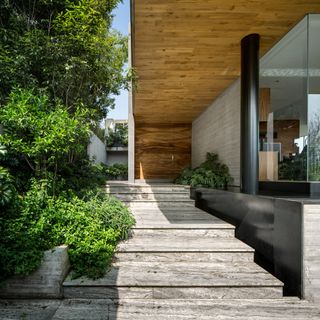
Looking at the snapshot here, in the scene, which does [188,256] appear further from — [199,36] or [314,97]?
[199,36]

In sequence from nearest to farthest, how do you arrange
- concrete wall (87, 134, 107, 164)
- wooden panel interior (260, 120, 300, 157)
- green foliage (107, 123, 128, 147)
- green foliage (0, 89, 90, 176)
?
1. green foliage (0, 89, 90, 176)
2. wooden panel interior (260, 120, 300, 157)
3. concrete wall (87, 134, 107, 164)
4. green foliage (107, 123, 128, 147)

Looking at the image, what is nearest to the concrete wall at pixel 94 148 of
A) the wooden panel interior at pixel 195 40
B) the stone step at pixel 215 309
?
the wooden panel interior at pixel 195 40

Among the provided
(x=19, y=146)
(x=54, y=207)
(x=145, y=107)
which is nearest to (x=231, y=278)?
(x=54, y=207)

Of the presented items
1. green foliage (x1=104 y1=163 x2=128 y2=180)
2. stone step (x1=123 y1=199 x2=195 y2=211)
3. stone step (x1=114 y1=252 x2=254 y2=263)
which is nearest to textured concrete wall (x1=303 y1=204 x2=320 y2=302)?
stone step (x1=114 y1=252 x2=254 y2=263)

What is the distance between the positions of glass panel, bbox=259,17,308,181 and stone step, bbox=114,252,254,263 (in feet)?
5.26

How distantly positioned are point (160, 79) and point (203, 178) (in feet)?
7.74

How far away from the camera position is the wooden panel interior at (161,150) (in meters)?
10.7

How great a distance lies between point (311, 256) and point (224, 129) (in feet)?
13.8

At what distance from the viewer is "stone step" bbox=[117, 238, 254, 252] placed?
123 inches

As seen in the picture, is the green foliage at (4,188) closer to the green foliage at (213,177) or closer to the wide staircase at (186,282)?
the wide staircase at (186,282)

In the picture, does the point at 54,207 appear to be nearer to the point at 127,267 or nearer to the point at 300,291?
the point at 127,267

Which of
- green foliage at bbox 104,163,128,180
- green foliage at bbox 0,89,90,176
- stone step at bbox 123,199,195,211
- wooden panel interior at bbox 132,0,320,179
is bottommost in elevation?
stone step at bbox 123,199,195,211

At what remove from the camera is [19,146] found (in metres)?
3.08

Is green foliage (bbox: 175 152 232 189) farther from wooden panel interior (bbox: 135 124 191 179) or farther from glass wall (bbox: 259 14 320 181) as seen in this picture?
wooden panel interior (bbox: 135 124 191 179)
